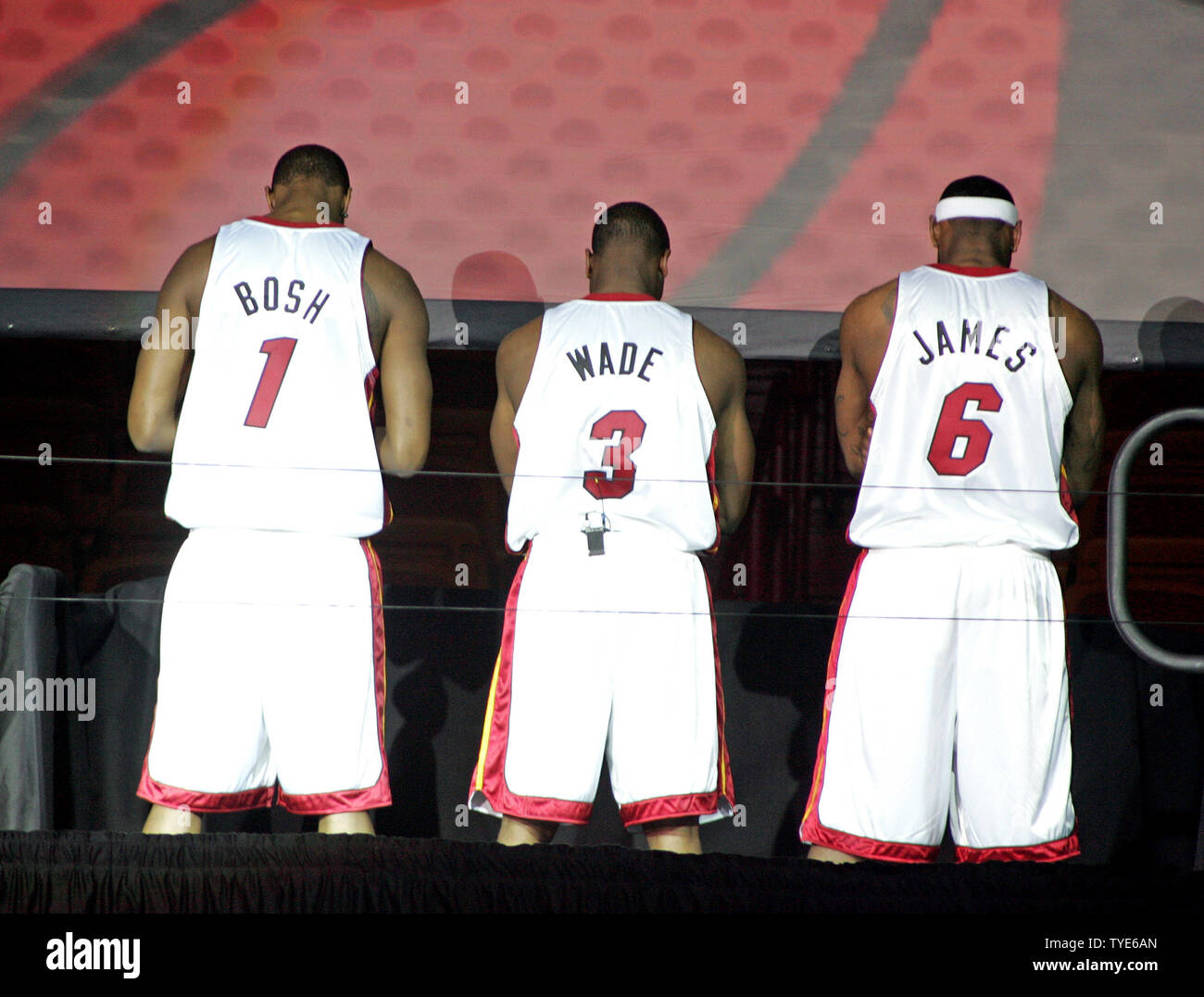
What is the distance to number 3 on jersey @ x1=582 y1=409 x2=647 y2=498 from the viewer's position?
2.38m

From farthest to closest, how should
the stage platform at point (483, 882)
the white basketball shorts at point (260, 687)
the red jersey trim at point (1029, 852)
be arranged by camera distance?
the red jersey trim at point (1029, 852)
the white basketball shorts at point (260, 687)
the stage platform at point (483, 882)

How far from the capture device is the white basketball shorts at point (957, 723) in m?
2.31

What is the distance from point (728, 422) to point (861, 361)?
26 centimetres

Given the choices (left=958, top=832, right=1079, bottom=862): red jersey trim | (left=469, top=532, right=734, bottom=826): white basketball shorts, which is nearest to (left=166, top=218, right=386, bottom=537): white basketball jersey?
(left=469, top=532, right=734, bottom=826): white basketball shorts

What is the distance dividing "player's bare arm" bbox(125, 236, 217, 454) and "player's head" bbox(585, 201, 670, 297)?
2.25ft

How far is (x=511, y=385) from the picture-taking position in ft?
8.10

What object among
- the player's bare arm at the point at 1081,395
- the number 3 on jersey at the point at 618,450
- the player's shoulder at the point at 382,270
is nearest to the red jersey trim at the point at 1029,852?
the player's bare arm at the point at 1081,395

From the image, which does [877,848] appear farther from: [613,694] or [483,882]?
[483,882]

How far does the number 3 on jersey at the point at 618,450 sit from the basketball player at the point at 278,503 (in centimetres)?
31

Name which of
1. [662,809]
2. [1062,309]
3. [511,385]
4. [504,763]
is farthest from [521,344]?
[1062,309]

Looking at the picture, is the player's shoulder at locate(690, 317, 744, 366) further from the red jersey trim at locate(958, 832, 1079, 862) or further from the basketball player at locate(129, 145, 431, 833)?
the red jersey trim at locate(958, 832, 1079, 862)

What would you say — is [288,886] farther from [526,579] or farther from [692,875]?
[526,579]

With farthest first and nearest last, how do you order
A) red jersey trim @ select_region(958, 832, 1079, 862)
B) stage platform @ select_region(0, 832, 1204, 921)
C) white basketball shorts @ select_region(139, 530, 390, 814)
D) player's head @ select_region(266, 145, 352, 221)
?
1. player's head @ select_region(266, 145, 352, 221)
2. red jersey trim @ select_region(958, 832, 1079, 862)
3. white basketball shorts @ select_region(139, 530, 390, 814)
4. stage platform @ select_region(0, 832, 1204, 921)

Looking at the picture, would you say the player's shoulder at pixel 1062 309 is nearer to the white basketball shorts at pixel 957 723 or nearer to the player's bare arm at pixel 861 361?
the player's bare arm at pixel 861 361
